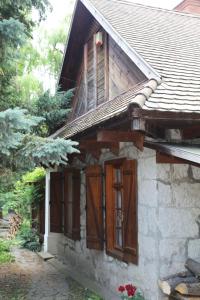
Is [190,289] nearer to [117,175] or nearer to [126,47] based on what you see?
[117,175]

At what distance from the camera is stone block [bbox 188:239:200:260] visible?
5285 mm

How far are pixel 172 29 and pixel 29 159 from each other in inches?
190

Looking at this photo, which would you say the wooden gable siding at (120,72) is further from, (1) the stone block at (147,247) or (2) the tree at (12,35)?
(1) the stone block at (147,247)

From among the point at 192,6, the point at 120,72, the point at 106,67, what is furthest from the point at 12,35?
the point at 192,6

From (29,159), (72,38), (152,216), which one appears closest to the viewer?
(152,216)

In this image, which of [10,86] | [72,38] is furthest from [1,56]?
[72,38]

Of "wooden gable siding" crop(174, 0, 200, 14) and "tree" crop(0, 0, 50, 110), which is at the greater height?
"wooden gable siding" crop(174, 0, 200, 14)

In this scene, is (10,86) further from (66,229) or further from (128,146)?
(66,229)

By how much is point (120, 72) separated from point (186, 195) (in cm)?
293

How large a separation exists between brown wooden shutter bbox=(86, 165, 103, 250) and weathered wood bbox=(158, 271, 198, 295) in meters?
2.17

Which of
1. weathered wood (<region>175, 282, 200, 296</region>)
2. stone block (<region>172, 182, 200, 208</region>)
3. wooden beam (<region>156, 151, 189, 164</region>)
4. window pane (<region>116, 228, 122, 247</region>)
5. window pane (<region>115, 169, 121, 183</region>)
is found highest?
wooden beam (<region>156, 151, 189, 164</region>)

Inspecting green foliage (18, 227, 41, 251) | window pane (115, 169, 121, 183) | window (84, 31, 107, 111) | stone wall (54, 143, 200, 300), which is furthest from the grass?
stone wall (54, 143, 200, 300)

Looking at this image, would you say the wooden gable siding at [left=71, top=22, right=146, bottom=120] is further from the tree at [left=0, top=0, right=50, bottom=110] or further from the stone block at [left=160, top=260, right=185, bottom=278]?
the stone block at [left=160, top=260, right=185, bottom=278]

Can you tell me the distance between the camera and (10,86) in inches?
296
